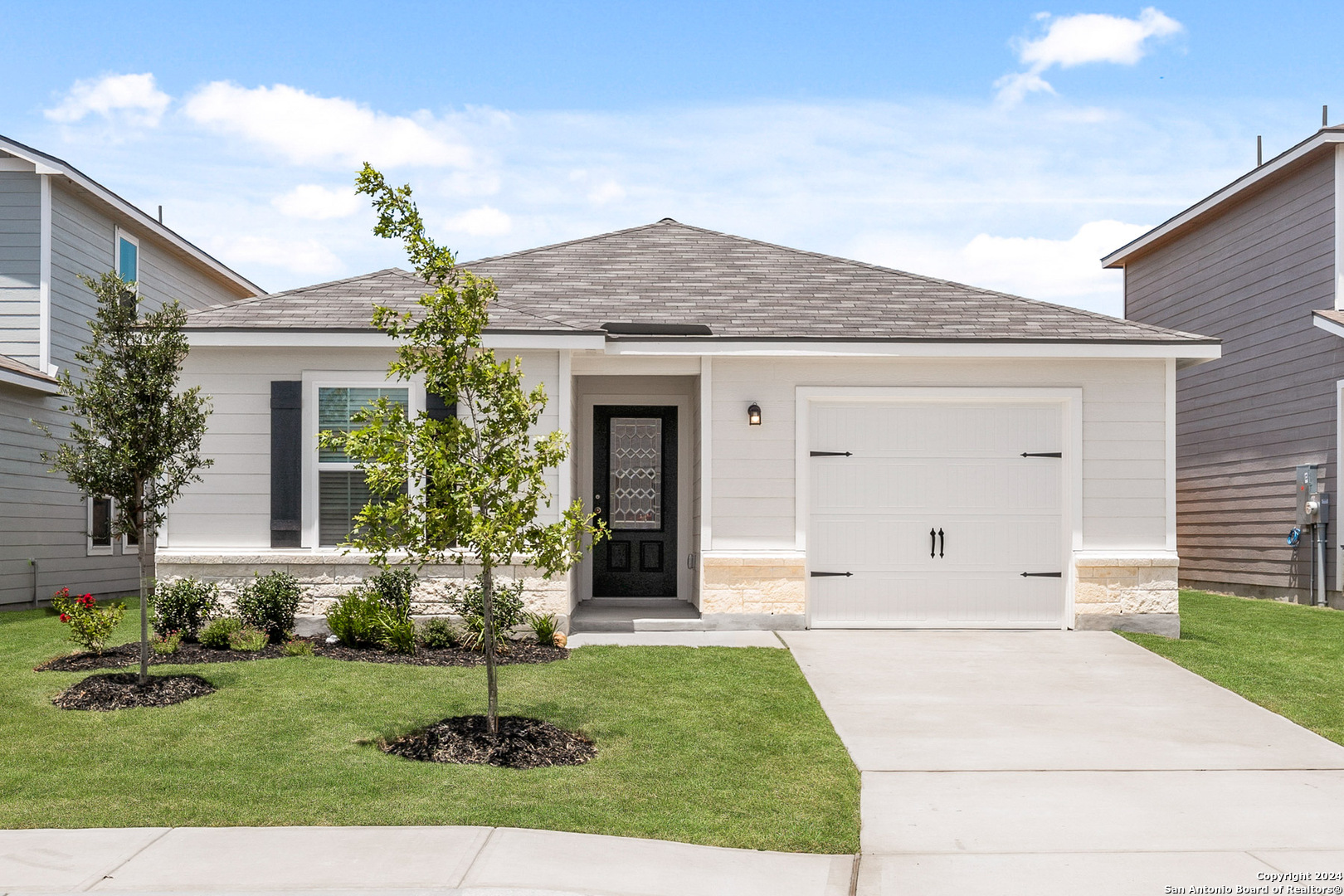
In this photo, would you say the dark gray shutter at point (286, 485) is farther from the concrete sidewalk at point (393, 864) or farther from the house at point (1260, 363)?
the house at point (1260, 363)

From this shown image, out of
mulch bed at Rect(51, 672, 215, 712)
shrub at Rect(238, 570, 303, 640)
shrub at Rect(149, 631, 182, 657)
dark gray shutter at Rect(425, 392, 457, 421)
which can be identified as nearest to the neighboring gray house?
shrub at Rect(149, 631, 182, 657)

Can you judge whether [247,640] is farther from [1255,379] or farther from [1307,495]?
[1255,379]

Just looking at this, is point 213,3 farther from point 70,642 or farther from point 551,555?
point 551,555

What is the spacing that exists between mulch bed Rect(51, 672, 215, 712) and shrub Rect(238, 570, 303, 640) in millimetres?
1689

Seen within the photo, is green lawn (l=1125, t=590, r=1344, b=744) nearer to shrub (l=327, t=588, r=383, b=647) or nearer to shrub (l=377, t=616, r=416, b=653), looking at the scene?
shrub (l=377, t=616, r=416, b=653)

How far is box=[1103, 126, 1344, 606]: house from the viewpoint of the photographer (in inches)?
528

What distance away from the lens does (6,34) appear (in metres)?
14.2

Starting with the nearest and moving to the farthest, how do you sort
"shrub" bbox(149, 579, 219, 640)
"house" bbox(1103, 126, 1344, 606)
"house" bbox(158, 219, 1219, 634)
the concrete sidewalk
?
the concrete sidewalk, "shrub" bbox(149, 579, 219, 640), "house" bbox(158, 219, 1219, 634), "house" bbox(1103, 126, 1344, 606)

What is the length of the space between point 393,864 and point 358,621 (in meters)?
5.31

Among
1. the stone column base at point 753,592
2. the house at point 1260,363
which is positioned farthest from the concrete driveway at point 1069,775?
the house at point 1260,363

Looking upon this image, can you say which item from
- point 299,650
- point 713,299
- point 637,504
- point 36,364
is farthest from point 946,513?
point 36,364

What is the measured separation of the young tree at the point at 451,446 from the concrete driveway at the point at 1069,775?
2.49 meters

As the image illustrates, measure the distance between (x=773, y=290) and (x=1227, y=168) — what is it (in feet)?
33.8

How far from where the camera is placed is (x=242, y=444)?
1008cm
